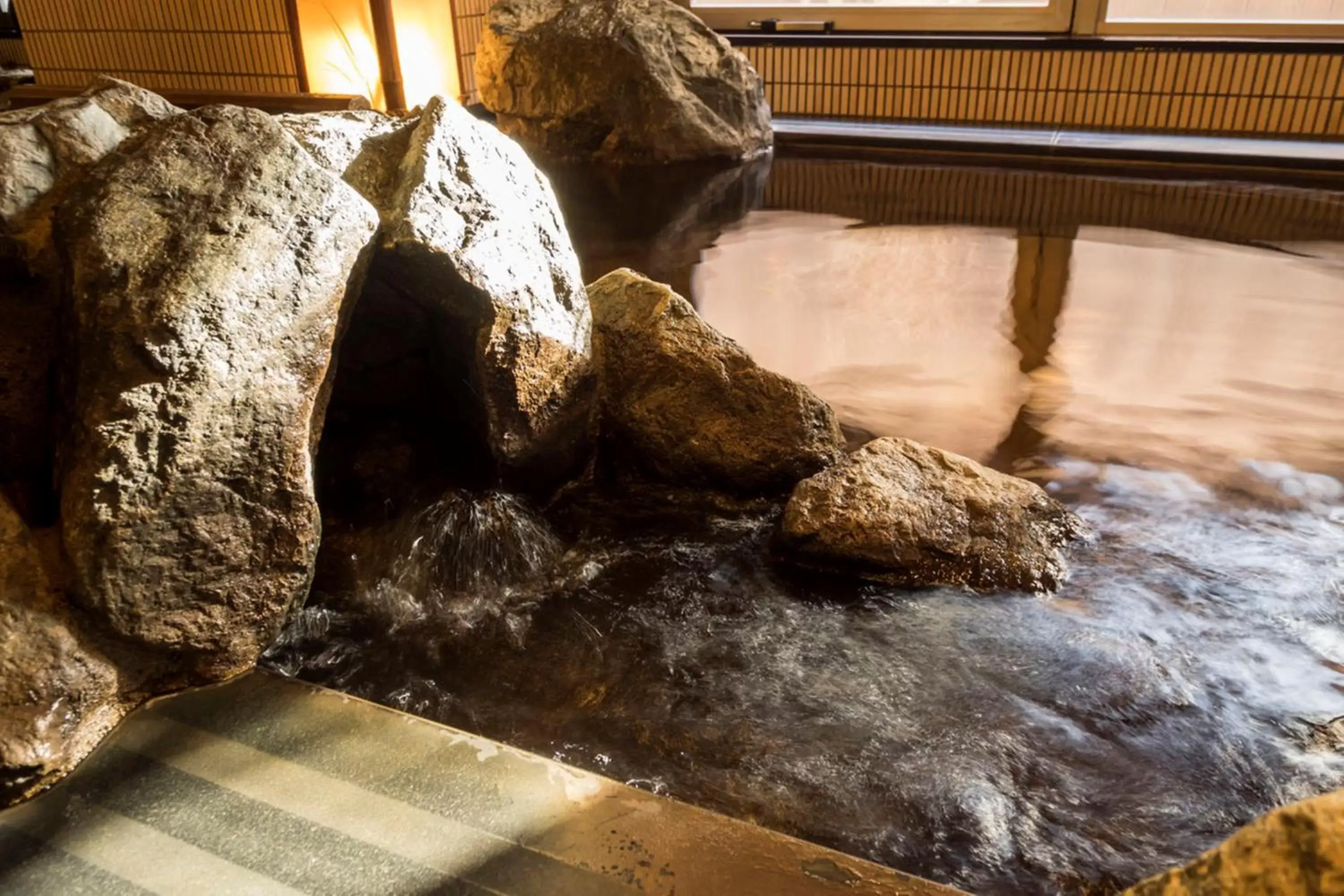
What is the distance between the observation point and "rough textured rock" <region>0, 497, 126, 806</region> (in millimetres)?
2014

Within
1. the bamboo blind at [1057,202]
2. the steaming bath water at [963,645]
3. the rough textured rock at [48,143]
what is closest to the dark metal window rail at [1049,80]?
the bamboo blind at [1057,202]

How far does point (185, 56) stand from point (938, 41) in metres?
6.83

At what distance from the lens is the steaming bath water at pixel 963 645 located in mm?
2234

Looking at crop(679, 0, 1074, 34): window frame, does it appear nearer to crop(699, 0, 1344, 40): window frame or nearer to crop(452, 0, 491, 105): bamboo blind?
crop(699, 0, 1344, 40): window frame

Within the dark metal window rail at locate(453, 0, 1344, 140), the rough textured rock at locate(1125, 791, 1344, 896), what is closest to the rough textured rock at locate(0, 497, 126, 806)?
the rough textured rock at locate(1125, 791, 1344, 896)

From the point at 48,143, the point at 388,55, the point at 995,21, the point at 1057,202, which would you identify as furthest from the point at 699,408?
the point at 995,21

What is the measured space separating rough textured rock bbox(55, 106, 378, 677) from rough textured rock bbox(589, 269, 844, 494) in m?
1.23

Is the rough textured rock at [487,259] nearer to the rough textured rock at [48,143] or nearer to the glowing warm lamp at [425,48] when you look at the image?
the rough textured rock at [48,143]

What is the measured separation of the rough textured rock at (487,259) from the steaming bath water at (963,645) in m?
0.35

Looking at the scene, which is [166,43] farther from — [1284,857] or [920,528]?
[1284,857]

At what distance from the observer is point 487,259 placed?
2.87m

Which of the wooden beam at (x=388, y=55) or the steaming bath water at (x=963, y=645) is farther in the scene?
the wooden beam at (x=388, y=55)

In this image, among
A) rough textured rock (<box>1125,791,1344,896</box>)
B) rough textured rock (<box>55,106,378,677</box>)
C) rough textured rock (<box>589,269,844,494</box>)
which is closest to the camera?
rough textured rock (<box>1125,791,1344,896</box>)

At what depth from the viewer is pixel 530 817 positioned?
1979mm
